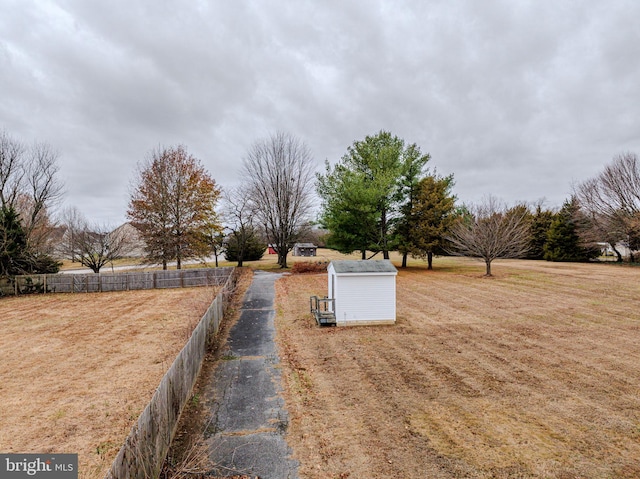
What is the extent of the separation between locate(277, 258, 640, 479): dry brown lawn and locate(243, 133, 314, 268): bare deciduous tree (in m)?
22.0

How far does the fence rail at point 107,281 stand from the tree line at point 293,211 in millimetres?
1365

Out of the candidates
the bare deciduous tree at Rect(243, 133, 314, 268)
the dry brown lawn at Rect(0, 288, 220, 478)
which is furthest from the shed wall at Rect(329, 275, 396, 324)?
the bare deciduous tree at Rect(243, 133, 314, 268)

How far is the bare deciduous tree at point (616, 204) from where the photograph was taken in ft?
115

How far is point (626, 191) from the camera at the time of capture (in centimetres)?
3578

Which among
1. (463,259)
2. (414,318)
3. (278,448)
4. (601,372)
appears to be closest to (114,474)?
(278,448)

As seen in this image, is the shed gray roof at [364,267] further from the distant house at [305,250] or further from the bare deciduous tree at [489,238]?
the distant house at [305,250]

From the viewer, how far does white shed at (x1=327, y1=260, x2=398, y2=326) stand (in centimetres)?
1341

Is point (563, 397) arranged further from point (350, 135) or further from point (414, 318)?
point (350, 135)

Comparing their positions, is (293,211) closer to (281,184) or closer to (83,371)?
(281,184)

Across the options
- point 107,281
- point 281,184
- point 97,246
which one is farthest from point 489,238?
point 97,246

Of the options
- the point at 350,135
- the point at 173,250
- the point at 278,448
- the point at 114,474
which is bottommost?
the point at 278,448

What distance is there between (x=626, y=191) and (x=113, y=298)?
48797mm

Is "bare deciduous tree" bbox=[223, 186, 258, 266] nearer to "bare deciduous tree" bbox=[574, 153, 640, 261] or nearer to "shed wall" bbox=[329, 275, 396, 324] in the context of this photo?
"shed wall" bbox=[329, 275, 396, 324]

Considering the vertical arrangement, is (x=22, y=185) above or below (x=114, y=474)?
above
